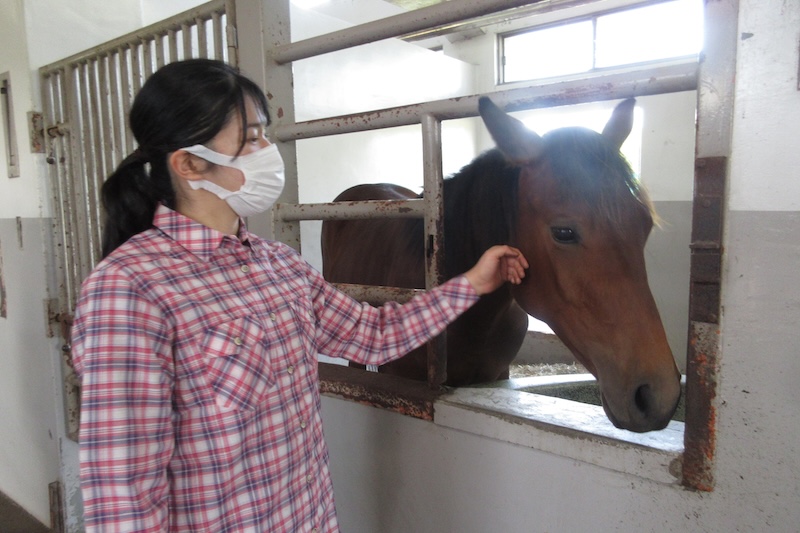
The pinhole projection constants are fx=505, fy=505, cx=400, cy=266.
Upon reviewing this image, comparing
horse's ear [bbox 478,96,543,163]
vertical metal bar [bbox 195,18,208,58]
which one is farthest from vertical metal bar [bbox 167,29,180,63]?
horse's ear [bbox 478,96,543,163]

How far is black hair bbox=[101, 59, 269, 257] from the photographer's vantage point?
2.67ft

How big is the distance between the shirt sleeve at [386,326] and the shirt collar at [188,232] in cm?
27

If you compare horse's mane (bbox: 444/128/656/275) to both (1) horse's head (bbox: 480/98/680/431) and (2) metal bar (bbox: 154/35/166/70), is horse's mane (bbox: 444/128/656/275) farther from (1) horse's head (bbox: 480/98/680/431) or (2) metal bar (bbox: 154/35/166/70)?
(2) metal bar (bbox: 154/35/166/70)

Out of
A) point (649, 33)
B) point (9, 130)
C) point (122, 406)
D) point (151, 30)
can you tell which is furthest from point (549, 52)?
point (122, 406)

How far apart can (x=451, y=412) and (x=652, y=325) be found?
483 mm

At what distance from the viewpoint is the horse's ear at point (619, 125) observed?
44.6 inches

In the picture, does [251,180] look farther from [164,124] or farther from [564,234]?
[564,234]

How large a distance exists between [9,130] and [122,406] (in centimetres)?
255

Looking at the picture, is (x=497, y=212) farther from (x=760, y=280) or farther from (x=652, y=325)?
(x=760, y=280)

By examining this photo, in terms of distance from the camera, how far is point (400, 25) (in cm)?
121

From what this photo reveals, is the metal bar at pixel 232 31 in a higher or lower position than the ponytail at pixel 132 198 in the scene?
higher

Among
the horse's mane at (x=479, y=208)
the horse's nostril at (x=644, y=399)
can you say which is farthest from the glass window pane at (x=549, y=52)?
the horse's nostril at (x=644, y=399)

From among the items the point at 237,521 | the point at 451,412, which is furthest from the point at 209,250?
the point at 451,412

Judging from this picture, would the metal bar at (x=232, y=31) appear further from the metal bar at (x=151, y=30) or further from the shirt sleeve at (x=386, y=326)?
the shirt sleeve at (x=386, y=326)
